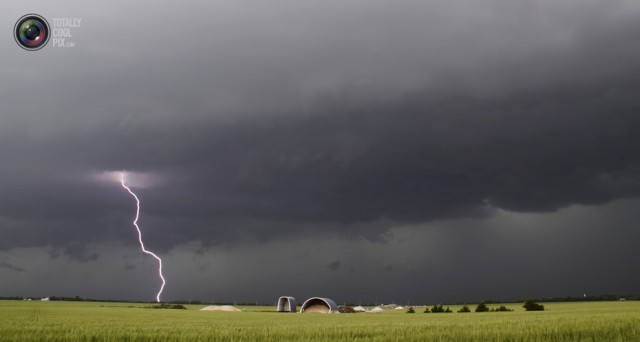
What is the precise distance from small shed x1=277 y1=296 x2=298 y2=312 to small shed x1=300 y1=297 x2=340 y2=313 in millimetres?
8030

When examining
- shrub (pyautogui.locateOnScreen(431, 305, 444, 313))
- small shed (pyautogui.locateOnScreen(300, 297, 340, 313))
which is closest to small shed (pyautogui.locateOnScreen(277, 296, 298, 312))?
small shed (pyautogui.locateOnScreen(300, 297, 340, 313))

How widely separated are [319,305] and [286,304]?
1234 cm

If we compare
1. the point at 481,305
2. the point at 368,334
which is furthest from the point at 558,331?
the point at 481,305

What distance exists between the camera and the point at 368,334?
80.9ft

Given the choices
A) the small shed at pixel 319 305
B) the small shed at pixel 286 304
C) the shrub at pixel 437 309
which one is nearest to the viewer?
the small shed at pixel 319 305

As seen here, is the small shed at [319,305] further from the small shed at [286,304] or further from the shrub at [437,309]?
the shrub at [437,309]

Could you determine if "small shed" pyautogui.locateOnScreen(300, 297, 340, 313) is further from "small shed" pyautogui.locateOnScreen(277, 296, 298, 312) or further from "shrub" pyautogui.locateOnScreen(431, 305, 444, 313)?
"shrub" pyautogui.locateOnScreen(431, 305, 444, 313)

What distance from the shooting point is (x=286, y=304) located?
10969cm

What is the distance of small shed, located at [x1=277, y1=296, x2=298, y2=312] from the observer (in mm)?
108562

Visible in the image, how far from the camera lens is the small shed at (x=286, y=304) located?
109 m

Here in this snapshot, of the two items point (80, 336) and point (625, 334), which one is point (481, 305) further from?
point (80, 336)

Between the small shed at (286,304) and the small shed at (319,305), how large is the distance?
26.3ft

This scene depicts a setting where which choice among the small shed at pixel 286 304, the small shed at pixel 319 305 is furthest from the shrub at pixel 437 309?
the small shed at pixel 286 304

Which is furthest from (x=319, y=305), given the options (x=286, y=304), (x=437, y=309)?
(x=437, y=309)
